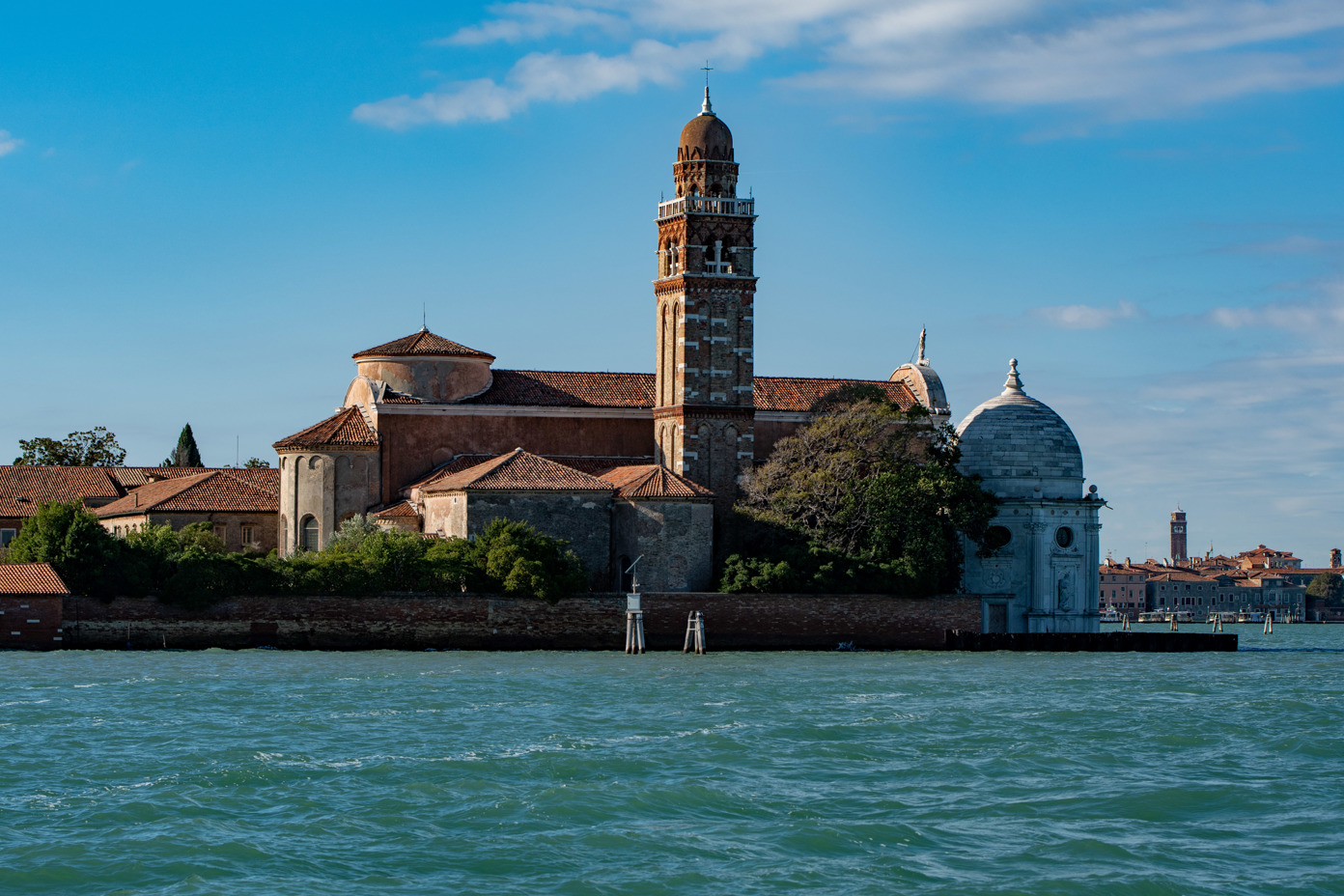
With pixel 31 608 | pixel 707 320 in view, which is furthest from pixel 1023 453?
pixel 31 608

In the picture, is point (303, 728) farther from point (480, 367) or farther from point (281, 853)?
point (480, 367)

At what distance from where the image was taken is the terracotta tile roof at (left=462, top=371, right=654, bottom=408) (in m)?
43.6

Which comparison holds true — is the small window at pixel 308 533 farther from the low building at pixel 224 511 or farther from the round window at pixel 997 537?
the round window at pixel 997 537

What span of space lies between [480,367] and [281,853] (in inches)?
1159

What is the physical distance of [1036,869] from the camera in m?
14.2

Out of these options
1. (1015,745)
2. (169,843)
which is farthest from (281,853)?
(1015,745)

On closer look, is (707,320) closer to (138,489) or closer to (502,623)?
(502,623)

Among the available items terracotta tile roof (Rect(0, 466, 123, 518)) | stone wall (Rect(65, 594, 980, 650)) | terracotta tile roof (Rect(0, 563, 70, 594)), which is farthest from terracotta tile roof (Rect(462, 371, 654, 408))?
terracotta tile roof (Rect(0, 466, 123, 518))

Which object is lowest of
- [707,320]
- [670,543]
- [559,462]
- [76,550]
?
[76,550]

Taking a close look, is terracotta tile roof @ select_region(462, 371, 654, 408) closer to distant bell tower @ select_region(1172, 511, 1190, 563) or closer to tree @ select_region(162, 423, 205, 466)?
tree @ select_region(162, 423, 205, 466)

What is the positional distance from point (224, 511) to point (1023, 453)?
63.6 ft

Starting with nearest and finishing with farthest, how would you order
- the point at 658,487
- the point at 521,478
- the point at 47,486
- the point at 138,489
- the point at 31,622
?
the point at 31,622
the point at 521,478
the point at 658,487
the point at 138,489
the point at 47,486

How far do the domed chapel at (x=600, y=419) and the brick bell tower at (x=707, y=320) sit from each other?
1.2 inches

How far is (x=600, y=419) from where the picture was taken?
43.8 metres
